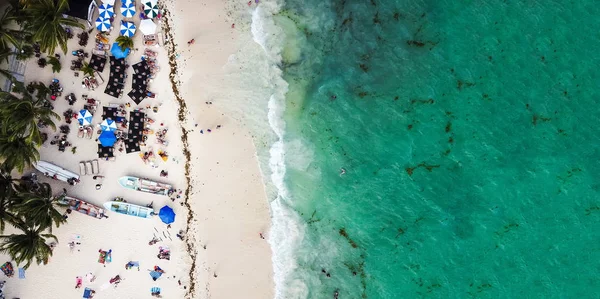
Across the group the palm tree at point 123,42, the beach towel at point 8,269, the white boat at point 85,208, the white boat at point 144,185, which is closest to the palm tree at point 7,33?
the palm tree at point 123,42

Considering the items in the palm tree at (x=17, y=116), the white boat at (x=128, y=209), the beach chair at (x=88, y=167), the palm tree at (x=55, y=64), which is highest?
the palm tree at (x=55, y=64)

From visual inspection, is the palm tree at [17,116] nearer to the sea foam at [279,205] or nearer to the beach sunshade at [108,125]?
the beach sunshade at [108,125]

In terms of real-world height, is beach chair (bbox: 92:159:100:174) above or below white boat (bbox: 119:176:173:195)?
above

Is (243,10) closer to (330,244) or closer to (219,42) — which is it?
(219,42)

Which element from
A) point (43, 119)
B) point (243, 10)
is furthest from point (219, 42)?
point (43, 119)

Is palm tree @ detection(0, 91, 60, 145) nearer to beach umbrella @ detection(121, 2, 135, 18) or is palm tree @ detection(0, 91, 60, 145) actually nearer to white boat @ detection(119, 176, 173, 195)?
white boat @ detection(119, 176, 173, 195)

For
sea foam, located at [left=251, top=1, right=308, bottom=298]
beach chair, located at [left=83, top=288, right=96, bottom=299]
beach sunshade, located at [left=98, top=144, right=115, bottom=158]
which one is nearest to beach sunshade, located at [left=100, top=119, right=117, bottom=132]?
beach sunshade, located at [left=98, top=144, right=115, bottom=158]

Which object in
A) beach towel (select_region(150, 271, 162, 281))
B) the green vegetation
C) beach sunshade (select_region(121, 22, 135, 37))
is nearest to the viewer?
the green vegetation
